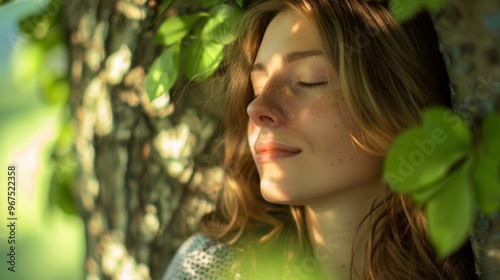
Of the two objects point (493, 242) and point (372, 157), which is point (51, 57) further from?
point (493, 242)

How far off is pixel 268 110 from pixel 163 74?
0.28 metres

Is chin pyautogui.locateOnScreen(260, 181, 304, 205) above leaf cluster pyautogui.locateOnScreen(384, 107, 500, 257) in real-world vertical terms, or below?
below

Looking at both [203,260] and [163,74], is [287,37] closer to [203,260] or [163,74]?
[163,74]

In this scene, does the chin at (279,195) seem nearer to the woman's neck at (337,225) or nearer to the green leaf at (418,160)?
the woman's neck at (337,225)

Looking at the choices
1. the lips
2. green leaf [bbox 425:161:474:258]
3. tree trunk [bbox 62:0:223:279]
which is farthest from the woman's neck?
green leaf [bbox 425:161:474:258]

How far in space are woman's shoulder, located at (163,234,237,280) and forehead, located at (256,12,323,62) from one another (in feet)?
1.66

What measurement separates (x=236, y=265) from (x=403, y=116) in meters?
0.58

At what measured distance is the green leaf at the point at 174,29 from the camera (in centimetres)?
164

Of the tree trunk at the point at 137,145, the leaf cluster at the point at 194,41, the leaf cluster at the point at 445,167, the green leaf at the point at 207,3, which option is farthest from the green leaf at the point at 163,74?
the leaf cluster at the point at 445,167

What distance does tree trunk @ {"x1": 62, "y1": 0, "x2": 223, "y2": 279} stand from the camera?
185cm

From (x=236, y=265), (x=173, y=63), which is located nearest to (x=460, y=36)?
(x=173, y=63)

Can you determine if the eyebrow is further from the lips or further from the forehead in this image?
the lips

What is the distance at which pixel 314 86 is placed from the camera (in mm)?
1471

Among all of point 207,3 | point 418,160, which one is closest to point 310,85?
point 207,3
